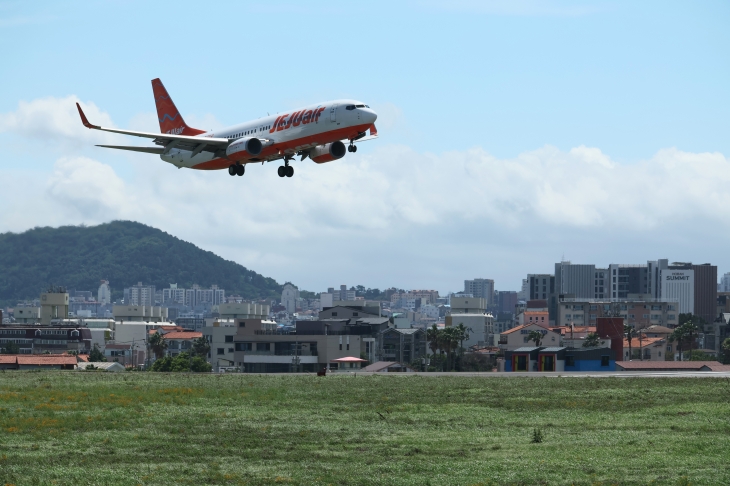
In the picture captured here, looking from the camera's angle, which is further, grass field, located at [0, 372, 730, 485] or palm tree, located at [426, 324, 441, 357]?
palm tree, located at [426, 324, 441, 357]

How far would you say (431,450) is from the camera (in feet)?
112

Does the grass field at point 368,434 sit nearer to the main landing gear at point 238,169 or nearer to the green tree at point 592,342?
the main landing gear at point 238,169

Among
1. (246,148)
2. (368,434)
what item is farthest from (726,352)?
(368,434)

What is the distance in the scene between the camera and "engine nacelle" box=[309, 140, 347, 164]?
232ft

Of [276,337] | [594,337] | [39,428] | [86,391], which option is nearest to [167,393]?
[86,391]

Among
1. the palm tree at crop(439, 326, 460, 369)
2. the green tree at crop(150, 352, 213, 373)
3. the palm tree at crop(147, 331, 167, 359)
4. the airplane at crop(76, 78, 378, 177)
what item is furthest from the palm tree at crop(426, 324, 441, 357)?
the airplane at crop(76, 78, 378, 177)

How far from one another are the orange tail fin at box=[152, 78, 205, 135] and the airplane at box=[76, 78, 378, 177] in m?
9.92

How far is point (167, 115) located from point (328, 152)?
2676 centimetres

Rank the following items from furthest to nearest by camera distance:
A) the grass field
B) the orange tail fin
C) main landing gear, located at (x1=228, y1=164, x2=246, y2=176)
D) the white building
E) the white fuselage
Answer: the white building, the orange tail fin, main landing gear, located at (x1=228, y1=164, x2=246, y2=176), the white fuselage, the grass field

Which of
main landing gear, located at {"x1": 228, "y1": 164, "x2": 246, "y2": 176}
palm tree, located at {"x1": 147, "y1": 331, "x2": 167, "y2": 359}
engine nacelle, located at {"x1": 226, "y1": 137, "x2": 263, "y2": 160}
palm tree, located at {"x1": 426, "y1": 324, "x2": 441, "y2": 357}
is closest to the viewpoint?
engine nacelle, located at {"x1": 226, "y1": 137, "x2": 263, "y2": 160}

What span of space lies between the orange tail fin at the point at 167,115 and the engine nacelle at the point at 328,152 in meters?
19.1

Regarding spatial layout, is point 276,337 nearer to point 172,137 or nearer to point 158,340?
point 158,340

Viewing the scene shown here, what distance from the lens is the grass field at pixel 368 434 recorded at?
97.0 feet

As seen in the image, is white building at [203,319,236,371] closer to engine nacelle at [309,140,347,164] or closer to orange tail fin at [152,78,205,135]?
orange tail fin at [152,78,205,135]
